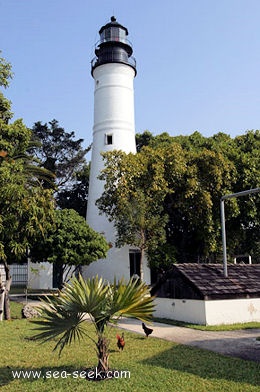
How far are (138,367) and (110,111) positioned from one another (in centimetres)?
2331

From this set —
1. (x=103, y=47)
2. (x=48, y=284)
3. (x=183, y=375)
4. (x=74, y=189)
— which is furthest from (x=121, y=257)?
(x=183, y=375)

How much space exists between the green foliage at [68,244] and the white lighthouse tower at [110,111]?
198 inches

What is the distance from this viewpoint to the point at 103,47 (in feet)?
98.0

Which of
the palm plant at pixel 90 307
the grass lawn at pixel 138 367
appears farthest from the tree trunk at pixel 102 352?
the grass lawn at pixel 138 367

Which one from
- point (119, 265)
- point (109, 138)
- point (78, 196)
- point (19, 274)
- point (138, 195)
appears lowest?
point (19, 274)

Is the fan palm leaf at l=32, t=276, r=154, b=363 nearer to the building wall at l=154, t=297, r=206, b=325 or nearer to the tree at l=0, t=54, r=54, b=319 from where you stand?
the building wall at l=154, t=297, r=206, b=325

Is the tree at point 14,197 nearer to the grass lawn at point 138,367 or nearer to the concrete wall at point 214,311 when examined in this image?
the grass lawn at point 138,367

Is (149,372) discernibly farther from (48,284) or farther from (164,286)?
(48,284)

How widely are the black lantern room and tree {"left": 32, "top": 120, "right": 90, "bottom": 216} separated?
964 cm

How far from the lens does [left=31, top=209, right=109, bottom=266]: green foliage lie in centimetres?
2092

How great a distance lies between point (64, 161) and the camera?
38.2 metres

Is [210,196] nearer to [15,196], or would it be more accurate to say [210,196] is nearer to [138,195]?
[138,195]

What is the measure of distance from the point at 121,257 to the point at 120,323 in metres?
12.9

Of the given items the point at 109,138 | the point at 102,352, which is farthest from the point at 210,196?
the point at 102,352
